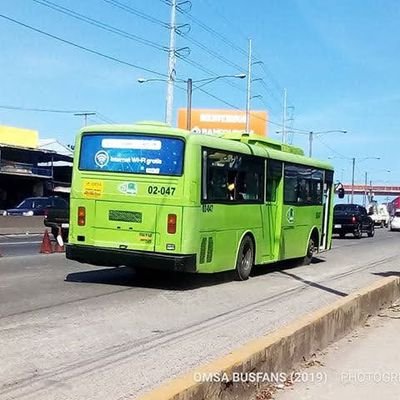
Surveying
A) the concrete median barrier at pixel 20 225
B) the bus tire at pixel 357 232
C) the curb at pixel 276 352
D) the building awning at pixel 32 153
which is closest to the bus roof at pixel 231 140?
the curb at pixel 276 352

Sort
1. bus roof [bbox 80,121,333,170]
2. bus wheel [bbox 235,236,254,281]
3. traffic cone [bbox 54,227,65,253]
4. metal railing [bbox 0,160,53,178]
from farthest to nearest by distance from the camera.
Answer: metal railing [bbox 0,160,53,178] < traffic cone [bbox 54,227,65,253] < bus wheel [bbox 235,236,254,281] < bus roof [bbox 80,121,333,170]

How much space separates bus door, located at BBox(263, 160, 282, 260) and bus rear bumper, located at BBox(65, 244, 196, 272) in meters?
3.80

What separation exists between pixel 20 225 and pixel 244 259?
60.7 feet

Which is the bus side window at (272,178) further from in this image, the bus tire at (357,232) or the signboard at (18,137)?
the signboard at (18,137)

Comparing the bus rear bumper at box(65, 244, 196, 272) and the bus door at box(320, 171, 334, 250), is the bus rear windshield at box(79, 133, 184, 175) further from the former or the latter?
the bus door at box(320, 171, 334, 250)

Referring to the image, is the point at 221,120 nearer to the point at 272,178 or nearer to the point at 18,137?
the point at 18,137

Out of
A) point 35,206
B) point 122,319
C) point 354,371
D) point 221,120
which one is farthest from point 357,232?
point 221,120

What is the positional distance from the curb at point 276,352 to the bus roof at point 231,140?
426cm

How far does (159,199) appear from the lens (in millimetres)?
12188

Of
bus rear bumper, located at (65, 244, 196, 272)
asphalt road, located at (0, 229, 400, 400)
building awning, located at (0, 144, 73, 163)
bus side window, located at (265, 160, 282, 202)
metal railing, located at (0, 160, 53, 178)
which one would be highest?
building awning, located at (0, 144, 73, 163)

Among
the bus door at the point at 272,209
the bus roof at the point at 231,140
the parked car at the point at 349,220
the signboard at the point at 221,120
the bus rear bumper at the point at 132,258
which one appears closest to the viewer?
the bus rear bumper at the point at 132,258

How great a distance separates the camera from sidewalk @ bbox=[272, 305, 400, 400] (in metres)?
5.91

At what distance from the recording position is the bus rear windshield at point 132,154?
12164mm

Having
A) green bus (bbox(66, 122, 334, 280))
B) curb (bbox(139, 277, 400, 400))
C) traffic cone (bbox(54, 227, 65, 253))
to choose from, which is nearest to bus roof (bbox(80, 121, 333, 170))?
green bus (bbox(66, 122, 334, 280))
